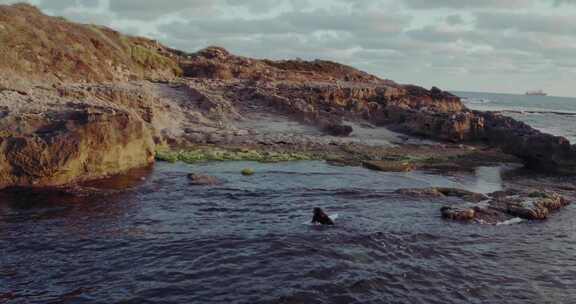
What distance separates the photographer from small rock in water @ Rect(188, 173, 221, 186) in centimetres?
2091

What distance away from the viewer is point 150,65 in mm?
47406

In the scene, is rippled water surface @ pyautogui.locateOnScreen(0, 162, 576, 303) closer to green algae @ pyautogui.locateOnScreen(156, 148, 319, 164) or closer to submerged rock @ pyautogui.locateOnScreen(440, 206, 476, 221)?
submerged rock @ pyautogui.locateOnScreen(440, 206, 476, 221)

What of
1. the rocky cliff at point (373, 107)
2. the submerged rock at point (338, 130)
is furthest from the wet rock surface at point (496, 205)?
the submerged rock at point (338, 130)

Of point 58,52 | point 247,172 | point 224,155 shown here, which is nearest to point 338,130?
point 224,155

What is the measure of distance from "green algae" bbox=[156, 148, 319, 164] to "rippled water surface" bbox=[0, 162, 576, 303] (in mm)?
5593

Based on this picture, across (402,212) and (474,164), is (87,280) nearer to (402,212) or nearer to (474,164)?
(402,212)

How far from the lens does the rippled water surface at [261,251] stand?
10805 millimetres

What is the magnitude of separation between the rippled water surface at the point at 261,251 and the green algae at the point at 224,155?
559 centimetres

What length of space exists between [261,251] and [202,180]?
868 centimetres

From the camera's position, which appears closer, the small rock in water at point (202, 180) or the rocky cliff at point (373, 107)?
the small rock in water at point (202, 180)

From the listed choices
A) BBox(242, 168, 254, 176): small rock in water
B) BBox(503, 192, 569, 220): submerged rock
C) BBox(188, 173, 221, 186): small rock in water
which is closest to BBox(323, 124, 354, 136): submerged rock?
BBox(242, 168, 254, 176): small rock in water

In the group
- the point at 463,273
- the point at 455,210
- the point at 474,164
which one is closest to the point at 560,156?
the point at 474,164

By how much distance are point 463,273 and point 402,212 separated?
18.5 ft

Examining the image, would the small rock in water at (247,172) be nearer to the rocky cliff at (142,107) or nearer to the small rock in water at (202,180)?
the small rock in water at (202,180)
